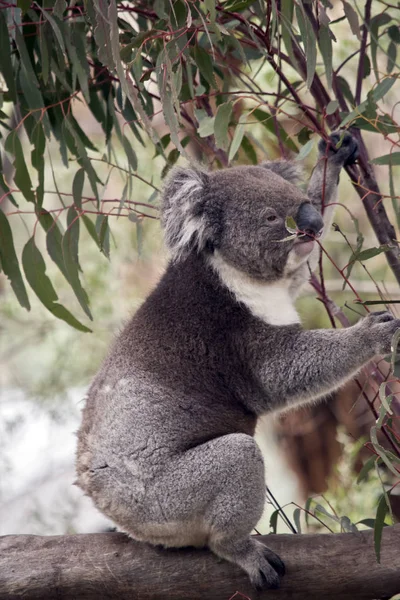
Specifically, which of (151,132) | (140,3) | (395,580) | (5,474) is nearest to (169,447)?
(395,580)

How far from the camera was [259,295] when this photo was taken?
2713 millimetres

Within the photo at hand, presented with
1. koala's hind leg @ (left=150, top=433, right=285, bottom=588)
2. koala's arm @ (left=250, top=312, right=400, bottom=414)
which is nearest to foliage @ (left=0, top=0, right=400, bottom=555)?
koala's arm @ (left=250, top=312, right=400, bottom=414)

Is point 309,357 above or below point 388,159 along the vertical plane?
below

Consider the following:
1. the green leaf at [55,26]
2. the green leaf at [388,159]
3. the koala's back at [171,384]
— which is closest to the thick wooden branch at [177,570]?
the koala's back at [171,384]

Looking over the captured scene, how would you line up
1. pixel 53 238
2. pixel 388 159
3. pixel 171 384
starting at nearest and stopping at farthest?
pixel 388 159 → pixel 171 384 → pixel 53 238

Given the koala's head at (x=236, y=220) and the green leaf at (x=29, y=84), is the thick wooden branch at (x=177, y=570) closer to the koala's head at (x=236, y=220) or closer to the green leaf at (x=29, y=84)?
the koala's head at (x=236, y=220)

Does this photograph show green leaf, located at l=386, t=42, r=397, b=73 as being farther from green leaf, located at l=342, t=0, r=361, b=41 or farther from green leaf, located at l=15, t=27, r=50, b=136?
green leaf, located at l=15, t=27, r=50, b=136

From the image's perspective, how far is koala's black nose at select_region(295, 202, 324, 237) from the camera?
247cm

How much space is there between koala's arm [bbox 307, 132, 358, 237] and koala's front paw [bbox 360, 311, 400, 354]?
0.40 meters

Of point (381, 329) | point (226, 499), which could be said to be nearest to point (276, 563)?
point (226, 499)

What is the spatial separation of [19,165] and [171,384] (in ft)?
3.39

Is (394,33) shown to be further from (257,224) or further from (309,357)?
(309,357)

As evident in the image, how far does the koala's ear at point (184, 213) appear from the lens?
2.64 metres

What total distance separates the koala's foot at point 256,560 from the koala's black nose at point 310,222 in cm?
92
